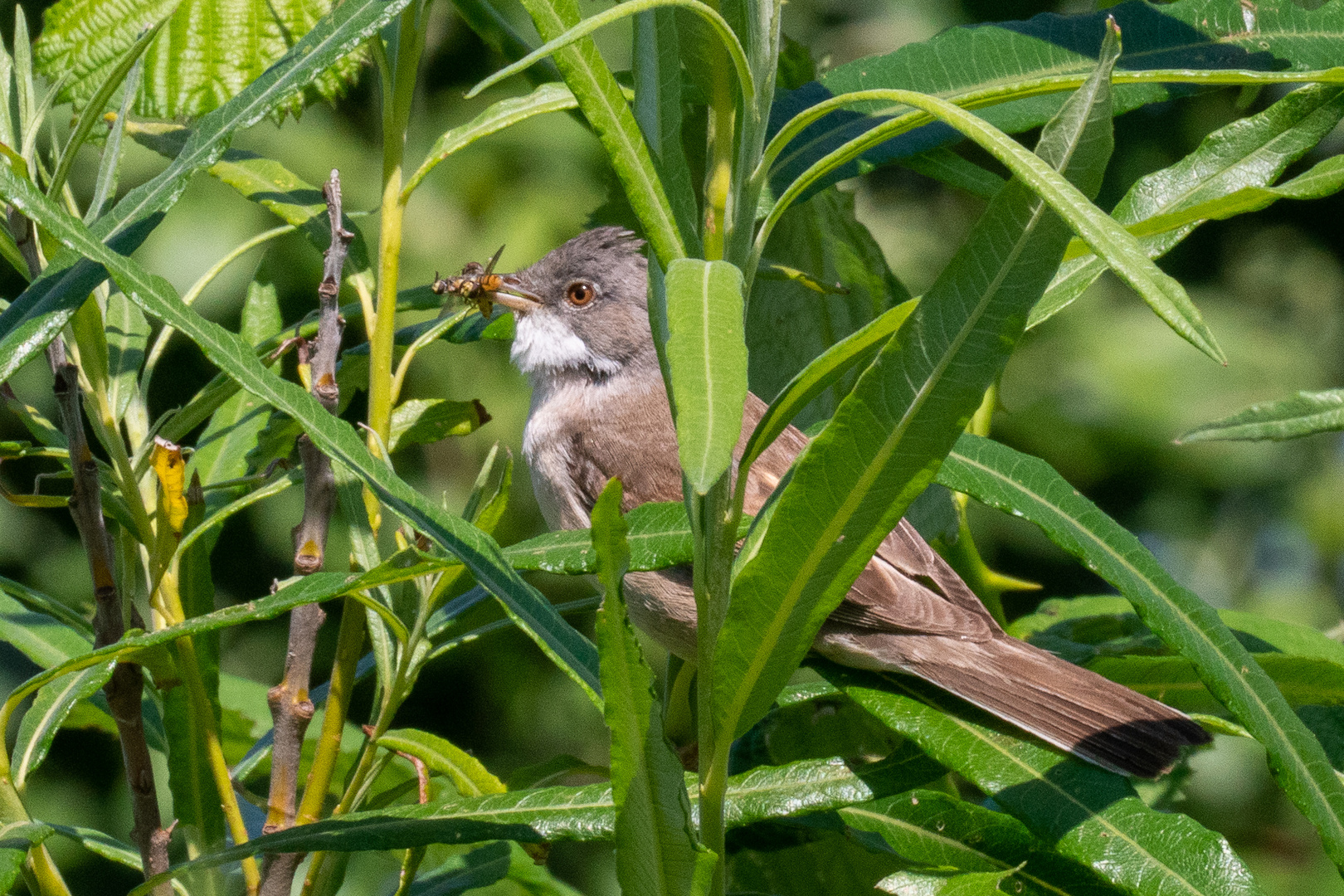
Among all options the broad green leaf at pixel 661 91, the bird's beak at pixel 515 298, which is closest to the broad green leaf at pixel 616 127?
the broad green leaf at pixel 661 91

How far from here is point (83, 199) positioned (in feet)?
14.9

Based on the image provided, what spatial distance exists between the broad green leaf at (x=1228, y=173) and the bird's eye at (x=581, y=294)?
1859 millimetres

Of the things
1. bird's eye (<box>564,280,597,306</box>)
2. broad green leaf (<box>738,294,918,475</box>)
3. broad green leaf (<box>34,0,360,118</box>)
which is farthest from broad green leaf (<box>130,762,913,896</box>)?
bird's eye (<box>564,280,597,306</box>)

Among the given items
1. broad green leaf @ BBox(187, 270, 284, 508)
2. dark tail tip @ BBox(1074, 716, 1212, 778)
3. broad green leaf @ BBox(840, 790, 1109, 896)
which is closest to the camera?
broad green leaf @ BBox(840, 790, 1109, 896)

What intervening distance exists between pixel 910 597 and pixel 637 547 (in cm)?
97

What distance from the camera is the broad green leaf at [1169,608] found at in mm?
1357

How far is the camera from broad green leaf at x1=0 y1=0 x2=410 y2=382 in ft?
4.60

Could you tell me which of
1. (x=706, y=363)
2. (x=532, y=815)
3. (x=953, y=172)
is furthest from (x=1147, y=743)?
(x=706, y=363)

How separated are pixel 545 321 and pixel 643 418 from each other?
0.43 meters

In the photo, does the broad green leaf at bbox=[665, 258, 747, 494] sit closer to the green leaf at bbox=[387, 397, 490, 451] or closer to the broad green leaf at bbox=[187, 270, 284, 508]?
the green leaf at bbox=[387, 397, 490, 451]

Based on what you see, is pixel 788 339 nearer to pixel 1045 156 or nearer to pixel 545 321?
pixel 545 321

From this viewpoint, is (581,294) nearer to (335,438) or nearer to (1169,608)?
(335,438)

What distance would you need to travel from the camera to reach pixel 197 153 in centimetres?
149

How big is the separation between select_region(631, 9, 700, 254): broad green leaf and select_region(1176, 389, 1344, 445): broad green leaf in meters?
0.80
